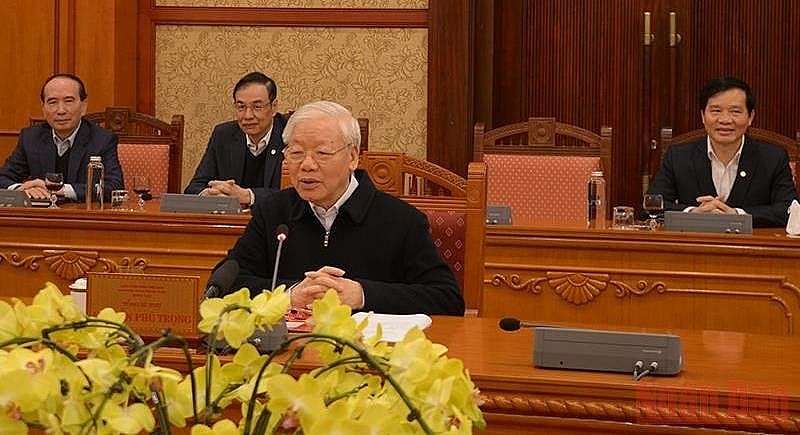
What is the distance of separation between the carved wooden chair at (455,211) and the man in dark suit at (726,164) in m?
1.78

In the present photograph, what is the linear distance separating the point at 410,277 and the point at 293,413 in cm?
220

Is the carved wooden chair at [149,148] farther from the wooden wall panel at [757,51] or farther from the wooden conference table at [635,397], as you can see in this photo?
the wooden conference table at [635,397]

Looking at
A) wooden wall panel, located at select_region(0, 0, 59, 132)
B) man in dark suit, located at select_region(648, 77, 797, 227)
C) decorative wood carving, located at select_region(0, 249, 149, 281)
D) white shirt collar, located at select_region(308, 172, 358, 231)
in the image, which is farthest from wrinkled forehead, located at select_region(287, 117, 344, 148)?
wooden wall panel, located at select_region(0, 0, 59, 132)

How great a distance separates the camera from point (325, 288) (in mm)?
2705

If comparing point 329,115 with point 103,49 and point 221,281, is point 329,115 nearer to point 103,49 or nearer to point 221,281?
point 221,281

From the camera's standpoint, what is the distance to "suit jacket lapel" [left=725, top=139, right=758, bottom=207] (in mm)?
4996

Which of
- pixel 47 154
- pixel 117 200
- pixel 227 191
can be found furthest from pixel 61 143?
pixel 227 191

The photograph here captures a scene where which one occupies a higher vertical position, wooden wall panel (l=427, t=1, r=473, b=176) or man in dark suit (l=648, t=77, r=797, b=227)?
wooden wall panel (l=427, t=1, r=473, b=176)

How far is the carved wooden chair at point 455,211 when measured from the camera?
3158 mm

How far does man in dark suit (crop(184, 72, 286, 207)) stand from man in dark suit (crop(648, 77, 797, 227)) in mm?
1610

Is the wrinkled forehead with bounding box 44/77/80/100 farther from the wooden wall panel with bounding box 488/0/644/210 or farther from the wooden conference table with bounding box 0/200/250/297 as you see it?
the wooden wall panel with bounding box 488/0/644/210

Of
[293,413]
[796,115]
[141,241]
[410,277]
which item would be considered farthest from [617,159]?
[293,413]

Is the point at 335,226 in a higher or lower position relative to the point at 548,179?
lower

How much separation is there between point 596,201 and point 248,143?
169cm
